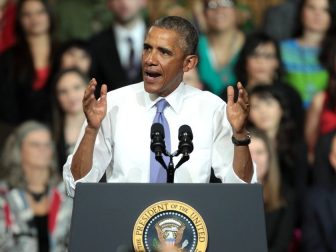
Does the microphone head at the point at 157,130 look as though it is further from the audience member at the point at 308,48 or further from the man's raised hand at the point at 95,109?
the audience member at the point at 308,48

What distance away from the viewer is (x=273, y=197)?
20.9 feet

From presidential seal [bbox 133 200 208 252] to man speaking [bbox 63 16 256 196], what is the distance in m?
0.45

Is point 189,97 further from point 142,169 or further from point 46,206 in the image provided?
point 46,206

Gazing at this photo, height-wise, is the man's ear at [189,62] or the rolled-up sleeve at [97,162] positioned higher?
the man's ear at [189,62]

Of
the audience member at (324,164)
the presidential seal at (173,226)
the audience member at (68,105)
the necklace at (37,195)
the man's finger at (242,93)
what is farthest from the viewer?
the audience member at (68,105)

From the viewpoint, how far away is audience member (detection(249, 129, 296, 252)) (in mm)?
6262

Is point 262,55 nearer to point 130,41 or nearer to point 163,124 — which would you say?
point 130,41

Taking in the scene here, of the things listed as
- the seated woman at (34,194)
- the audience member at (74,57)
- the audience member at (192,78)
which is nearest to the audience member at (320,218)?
the audience member at (192,78)

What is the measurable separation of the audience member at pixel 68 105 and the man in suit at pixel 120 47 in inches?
13.1

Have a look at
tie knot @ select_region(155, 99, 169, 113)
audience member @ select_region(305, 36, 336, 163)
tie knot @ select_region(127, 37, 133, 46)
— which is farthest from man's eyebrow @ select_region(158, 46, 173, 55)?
tie knot @ select_region(127, 37, 133, 46)

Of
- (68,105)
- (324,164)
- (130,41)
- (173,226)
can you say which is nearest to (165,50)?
(173,226)

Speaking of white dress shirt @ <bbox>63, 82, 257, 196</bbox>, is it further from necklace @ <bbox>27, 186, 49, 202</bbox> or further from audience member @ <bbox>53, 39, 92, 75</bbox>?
audience member @ <bbox>53, 39, 92, 75</bbox>

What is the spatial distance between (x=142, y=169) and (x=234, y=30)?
3529mm

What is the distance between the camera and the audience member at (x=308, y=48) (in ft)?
23.6
